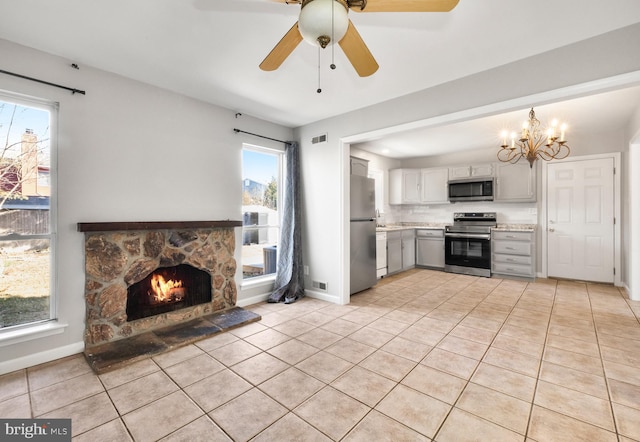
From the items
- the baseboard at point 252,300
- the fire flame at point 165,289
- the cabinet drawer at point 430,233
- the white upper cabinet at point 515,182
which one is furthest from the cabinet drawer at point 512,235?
the fire flame at point 165,289

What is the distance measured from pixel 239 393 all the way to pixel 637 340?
3585 millimetres

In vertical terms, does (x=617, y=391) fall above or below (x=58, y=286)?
below

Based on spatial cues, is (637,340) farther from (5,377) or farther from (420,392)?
(5,377)

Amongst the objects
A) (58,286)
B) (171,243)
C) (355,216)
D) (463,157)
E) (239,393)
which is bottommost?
(239,393)

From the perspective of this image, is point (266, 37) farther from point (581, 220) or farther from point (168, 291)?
point (581, 220)

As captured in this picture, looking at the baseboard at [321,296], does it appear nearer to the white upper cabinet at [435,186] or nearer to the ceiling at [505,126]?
the ceiling at [505,126]

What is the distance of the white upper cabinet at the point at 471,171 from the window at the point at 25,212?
20.4ft

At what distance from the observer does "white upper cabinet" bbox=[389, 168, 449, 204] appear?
242 inches

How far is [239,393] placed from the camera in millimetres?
1919

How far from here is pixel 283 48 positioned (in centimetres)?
177

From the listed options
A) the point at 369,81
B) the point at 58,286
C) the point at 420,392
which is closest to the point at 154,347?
the point at 58,286

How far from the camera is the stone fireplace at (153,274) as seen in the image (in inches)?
101

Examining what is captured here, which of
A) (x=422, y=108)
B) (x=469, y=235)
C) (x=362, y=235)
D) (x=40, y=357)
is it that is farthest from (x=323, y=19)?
(x=469, y=235)

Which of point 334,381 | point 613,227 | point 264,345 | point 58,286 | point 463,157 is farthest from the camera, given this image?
point 463,157
